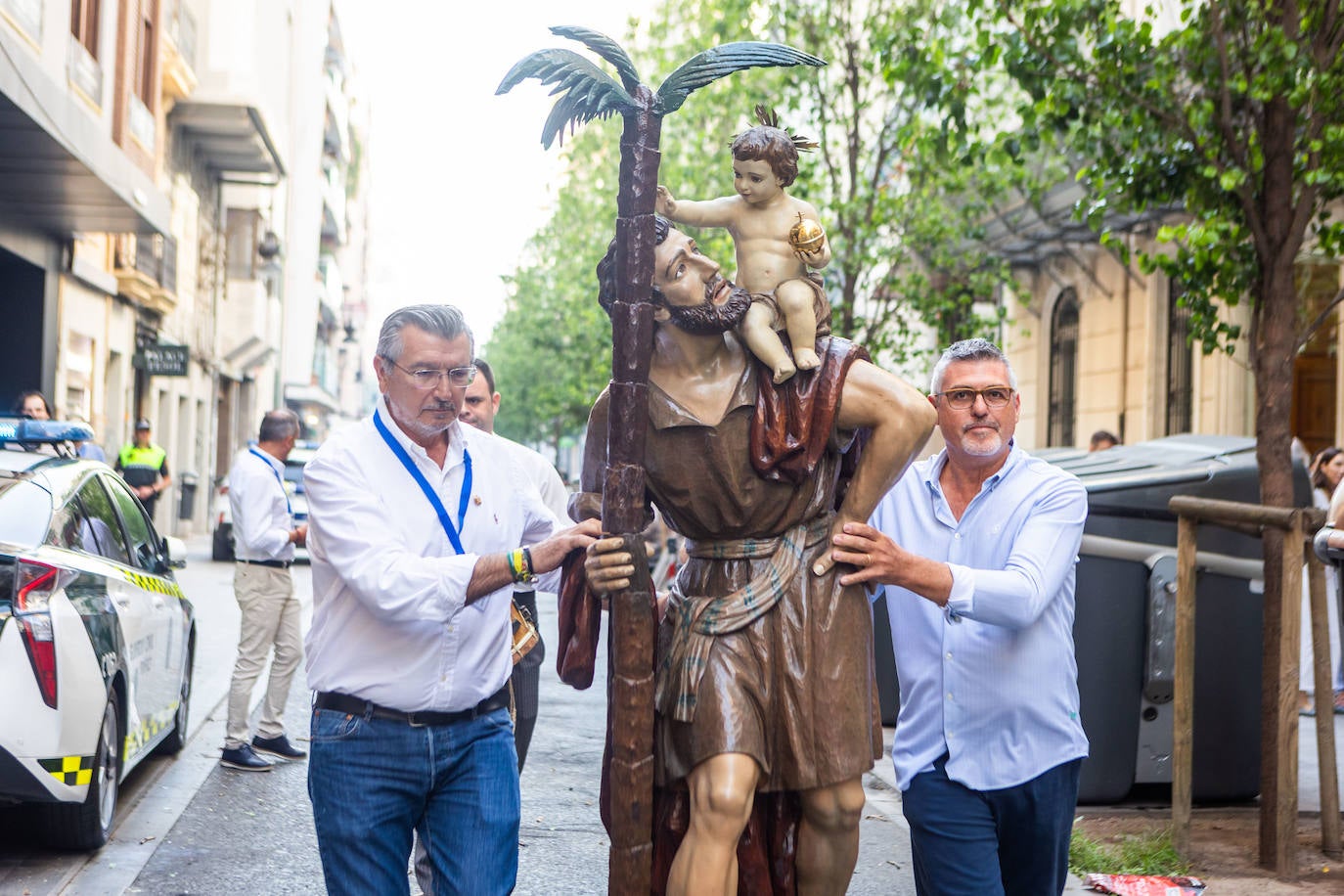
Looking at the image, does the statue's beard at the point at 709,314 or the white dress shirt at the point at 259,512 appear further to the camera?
the white dress shirt at the point at 259,512

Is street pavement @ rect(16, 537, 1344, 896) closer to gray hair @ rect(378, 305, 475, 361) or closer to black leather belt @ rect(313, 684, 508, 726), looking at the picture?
black leather belt @ rect(313, 684, 508, 726)

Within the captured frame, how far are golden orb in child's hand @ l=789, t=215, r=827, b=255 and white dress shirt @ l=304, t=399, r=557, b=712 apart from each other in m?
0.94

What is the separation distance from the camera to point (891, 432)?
373 centimetres

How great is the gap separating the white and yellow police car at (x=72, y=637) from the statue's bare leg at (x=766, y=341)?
124 inches

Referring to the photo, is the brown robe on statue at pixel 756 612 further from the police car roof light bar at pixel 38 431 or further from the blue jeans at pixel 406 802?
the police car roof light bar at pixel 38 431

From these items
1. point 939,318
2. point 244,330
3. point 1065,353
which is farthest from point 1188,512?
point 244,330

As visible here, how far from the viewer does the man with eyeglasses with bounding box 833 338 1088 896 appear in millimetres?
3742

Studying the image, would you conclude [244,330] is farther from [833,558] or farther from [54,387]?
[833,558]

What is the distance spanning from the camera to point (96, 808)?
19.8 ft

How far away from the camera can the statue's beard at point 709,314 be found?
11.9 ft

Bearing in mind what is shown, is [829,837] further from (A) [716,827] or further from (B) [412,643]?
(B) [412,643]

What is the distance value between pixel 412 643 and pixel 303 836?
3.49 meters

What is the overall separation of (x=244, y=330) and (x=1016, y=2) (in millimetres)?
31604

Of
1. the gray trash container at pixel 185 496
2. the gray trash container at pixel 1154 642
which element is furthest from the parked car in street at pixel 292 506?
the gray trash container at pixel 1154 642
